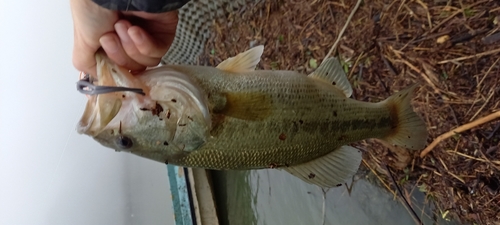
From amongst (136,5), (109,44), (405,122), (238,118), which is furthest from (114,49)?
(405,122)

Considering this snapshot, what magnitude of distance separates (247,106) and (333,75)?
32 cm

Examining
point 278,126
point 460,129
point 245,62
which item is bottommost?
point 460,129

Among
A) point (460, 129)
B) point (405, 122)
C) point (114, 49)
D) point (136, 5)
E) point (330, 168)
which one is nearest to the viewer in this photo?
point (136, 5)

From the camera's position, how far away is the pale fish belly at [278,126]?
0.95 m

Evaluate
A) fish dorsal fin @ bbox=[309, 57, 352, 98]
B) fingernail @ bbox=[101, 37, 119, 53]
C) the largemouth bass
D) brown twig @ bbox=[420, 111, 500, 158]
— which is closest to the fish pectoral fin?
the largemouth bass

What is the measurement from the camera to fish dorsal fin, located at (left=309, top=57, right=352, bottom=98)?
46.0 inches

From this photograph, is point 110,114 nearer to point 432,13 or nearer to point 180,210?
point 432,13

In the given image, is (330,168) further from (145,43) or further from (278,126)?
(145,43)

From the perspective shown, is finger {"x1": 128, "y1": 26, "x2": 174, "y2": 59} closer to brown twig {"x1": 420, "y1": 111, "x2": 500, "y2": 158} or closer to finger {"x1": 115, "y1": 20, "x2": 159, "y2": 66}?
finger {"x1": 115, "y1": 20, "x2": 159, "y2": 66}

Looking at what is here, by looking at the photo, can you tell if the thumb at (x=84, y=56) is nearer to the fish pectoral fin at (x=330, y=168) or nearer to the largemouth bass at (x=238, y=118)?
the largemouth bass at (x=238, y=118)

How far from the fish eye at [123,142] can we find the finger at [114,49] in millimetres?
143

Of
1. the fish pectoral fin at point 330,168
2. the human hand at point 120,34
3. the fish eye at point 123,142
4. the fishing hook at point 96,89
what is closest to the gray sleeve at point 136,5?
the human hand at point 120,34

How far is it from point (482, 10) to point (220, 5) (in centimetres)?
152

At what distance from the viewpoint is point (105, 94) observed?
2.76 ft
